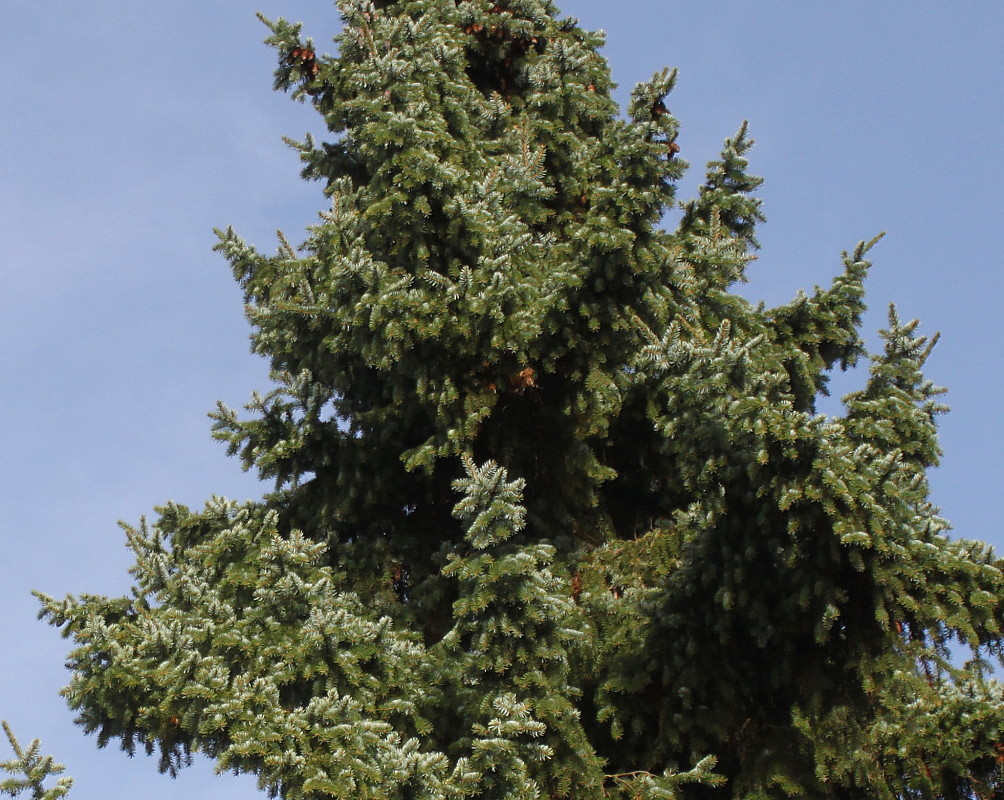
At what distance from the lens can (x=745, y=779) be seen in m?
6.96

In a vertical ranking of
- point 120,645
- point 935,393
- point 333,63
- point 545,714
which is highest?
point 333,63

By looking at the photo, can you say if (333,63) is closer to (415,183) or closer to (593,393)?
(415,183)

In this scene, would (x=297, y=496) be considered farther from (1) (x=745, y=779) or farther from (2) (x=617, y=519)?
(1) (x=745, y=779)

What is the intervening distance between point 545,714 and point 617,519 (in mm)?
3855

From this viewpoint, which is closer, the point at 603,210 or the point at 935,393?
the point at 603,210

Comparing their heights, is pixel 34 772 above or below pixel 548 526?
below

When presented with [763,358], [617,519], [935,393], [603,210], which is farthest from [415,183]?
[935,393]

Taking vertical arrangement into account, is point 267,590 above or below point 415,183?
below

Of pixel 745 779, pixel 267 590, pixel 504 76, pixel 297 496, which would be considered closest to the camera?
pixel 745 779

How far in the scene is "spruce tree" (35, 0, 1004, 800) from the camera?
21.0ft

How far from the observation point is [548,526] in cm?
912

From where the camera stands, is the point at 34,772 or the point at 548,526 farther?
the point at 548,526

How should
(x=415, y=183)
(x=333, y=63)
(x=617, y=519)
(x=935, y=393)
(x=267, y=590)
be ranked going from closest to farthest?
(x=267, y=590)
(x=415, y=183)
(x=935, y=393)
(x=617, y=519)
(x=333, y=63)

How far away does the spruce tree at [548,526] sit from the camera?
21.0 ft
